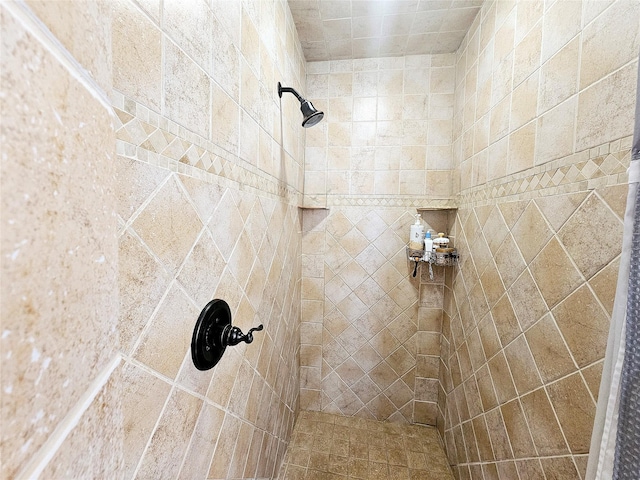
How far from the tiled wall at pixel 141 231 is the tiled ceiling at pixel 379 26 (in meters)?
0.26

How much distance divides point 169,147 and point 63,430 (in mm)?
489

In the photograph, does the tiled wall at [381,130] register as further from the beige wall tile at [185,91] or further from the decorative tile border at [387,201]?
the beige wall tile at [185,91]

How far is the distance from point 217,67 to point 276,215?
0.66 metres

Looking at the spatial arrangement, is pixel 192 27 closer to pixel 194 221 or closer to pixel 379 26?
pixel 194 221

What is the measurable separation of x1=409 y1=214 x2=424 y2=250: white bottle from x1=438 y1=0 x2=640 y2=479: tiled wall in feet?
0.94

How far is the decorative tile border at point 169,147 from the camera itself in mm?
439

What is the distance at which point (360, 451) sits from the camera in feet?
5.36

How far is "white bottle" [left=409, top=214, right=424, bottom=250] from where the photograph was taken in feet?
5.59

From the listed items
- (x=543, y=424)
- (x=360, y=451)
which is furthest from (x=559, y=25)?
(x=360, y=451)

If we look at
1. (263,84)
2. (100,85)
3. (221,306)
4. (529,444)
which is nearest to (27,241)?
(100,85)

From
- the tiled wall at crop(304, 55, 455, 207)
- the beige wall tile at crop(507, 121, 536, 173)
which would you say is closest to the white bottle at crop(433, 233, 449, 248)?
the tiled wall at crop(304, 55, 455, 207)

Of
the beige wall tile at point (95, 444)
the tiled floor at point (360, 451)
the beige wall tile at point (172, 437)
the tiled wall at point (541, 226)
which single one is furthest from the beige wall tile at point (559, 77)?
the tiled floor at point (360, 451)

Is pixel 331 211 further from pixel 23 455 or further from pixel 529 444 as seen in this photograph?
pixel 23 455

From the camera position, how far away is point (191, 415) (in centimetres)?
64
